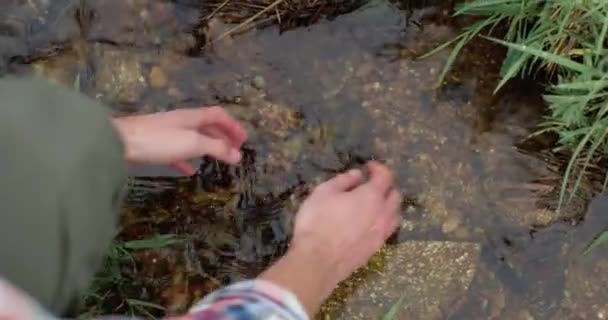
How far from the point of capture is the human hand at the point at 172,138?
1.43 meters

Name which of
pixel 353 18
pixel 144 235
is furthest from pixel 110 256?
pixel 353 18

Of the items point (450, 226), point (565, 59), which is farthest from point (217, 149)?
point (565, 59)

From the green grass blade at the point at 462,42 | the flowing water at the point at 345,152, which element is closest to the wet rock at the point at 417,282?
the flowing water at the point at 345,152

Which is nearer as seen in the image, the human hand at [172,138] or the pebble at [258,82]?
the human hand at [172,138]

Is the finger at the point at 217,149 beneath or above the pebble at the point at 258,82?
above

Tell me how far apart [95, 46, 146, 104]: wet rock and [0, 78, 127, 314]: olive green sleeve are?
Result: 0.66 meters

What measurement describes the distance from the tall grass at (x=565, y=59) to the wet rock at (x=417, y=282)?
0.73 ft

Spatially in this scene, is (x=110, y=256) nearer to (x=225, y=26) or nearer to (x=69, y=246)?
(x=225, y=26)

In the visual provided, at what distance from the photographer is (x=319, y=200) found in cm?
168

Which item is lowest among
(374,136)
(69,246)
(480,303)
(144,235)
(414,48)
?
(480,303)

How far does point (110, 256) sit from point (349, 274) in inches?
17.5

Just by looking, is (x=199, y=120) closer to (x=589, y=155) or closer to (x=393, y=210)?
(x=393, y=210)

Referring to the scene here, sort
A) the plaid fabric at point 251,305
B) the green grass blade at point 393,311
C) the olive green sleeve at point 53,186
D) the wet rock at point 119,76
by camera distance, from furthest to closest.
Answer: the wet rock at point 119,76 < the green grass blade at point 393,311 < the plaid fabric at point 251,305 < the olive green sleeve at point 53,186

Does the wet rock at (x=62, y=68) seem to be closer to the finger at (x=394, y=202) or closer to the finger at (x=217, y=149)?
the finger at (x=217, y=149)
